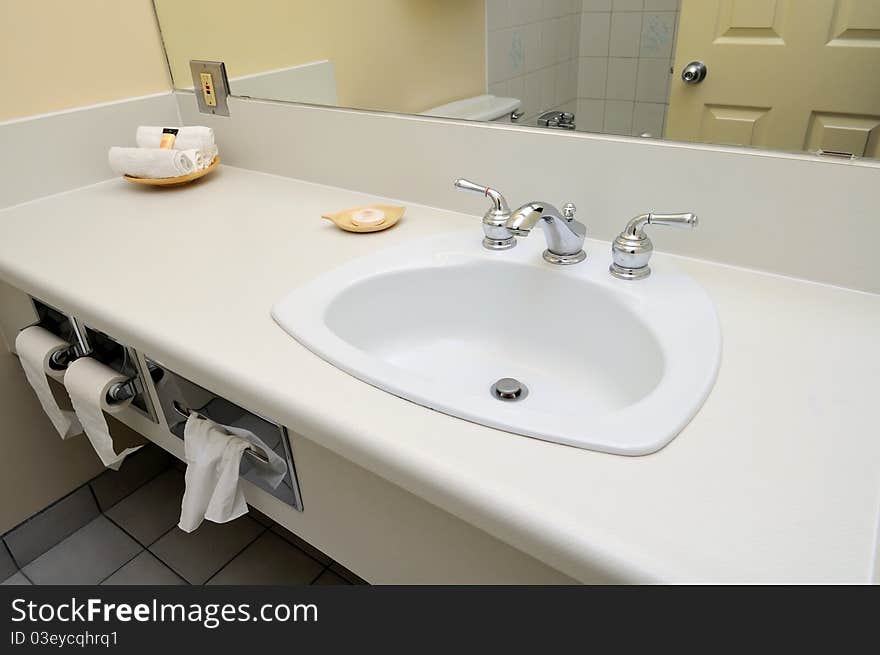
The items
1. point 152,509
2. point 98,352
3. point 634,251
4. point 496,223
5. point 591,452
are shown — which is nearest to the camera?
point 591,452

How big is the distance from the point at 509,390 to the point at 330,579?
0.90m

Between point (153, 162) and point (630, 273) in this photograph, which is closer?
point (630, 273)

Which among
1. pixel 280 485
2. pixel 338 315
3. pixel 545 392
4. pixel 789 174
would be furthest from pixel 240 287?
pixel 789 174

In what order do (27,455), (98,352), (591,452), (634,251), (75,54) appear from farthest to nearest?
1. (27,455)
2. (75,54)
3. (98,352)
4. (634,251)
5. (591,452)

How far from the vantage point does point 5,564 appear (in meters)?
1.49

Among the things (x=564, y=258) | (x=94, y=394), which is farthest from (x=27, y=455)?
(x=564, y=258)

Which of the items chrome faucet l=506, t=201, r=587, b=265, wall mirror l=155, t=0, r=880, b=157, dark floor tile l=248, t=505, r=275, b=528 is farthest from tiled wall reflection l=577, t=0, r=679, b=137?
dark floor tile l=248, t=505, r=275, b=528

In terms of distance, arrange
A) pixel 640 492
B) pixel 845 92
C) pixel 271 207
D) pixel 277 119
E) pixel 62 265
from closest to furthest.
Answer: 1. pixel 640 492
2. pixel 845 92
3. pixel 62 265
4. pixel 271 207
5. pixel 277 119

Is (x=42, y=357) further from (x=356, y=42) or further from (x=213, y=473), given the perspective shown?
(x=356, y=42)

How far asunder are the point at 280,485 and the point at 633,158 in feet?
2.19

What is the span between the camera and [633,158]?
34.8 inches

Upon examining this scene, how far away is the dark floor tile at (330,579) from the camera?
57.9 inches

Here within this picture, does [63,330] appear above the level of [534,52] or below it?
below
